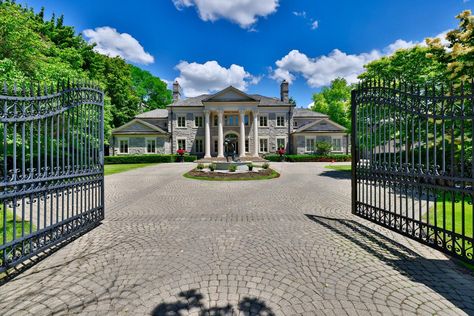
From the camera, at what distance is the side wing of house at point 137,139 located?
32.2 m

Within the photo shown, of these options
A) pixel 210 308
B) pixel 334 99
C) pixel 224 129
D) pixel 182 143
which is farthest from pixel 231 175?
pixel 334 99

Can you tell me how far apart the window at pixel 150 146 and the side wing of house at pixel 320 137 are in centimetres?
2185

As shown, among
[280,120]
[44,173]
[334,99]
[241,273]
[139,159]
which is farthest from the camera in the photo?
[334,99]

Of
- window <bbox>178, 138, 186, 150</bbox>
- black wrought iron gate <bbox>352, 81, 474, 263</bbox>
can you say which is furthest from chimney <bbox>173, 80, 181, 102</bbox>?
black wrought iron gate <bbox>352, 81, 474, 263</bbox>

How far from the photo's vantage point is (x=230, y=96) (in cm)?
3250

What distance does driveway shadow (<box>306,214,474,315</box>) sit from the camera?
9.64 ft

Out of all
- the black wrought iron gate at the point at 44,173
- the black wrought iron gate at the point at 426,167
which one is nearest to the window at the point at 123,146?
the black wrought iron gate at the point at 44,173

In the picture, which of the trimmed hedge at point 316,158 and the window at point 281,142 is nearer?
the trimmed hedge at point 316,158

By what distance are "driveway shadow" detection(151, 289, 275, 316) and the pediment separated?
31.2 metres

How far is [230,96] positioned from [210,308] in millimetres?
31809

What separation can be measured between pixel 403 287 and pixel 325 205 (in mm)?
4754

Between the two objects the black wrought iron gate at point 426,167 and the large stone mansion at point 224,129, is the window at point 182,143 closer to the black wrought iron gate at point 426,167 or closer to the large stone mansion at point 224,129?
the large stone mansion at point 224,129

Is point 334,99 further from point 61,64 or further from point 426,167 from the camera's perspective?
point 426,167

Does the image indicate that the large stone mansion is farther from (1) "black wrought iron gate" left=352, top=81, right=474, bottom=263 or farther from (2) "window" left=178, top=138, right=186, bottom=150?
(1) "black wrought iron gate" left=352, top=81, right=474, bottom=263
